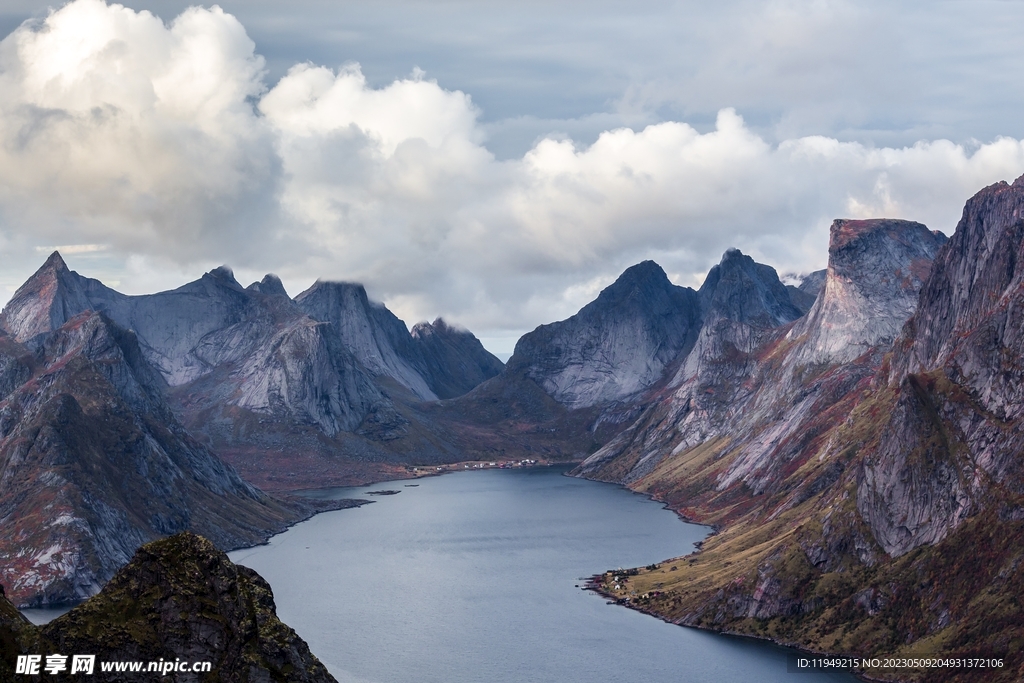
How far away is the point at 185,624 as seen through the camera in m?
79.4

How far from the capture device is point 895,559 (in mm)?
196750

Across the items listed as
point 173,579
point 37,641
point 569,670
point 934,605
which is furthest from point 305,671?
point 934,605

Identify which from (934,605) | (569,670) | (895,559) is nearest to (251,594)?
(569,670)

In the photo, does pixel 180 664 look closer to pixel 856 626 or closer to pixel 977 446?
pixel 856 626

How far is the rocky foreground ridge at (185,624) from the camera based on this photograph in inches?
3059

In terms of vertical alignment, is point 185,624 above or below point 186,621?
below

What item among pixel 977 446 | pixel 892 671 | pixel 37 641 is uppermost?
pixel 977 446

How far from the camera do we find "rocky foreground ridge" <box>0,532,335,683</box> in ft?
255

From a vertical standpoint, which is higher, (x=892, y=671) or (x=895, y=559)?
(x=895, y=559)

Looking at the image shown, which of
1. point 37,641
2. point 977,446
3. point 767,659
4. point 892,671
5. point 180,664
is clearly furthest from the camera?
point 977,446

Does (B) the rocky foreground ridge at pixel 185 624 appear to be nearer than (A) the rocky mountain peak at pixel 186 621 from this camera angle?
Yes

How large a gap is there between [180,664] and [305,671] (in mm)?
9430

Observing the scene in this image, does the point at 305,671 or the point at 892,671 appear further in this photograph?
the point at 892,671

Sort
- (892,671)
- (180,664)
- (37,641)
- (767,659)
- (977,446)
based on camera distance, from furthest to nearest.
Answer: (977,446) < (767,659) < (892,671) < (180,664) < (37,641)
